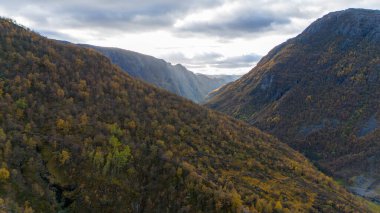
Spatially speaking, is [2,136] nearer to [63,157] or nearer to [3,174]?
[3,174]

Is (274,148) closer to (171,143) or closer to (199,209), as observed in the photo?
(171,143)

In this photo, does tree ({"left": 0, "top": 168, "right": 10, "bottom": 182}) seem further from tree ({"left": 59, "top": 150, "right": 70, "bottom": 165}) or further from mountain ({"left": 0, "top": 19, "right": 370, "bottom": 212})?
tree ({"left": 59, "top": 150, "right": 70, "bottom": 165})

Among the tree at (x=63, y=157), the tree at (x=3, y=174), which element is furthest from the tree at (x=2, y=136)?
the tree at (x=63, y=157)

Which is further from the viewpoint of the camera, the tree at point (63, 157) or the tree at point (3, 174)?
the tree at point (63, 157)

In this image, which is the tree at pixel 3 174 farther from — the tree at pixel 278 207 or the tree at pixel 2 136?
the tree at pixel 278 207

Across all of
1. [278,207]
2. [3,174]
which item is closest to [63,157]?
[3,174]

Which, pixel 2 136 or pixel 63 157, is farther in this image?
pixel 63 157

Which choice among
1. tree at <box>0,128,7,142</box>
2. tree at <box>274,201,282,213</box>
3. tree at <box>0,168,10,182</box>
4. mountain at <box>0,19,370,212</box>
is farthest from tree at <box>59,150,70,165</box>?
tree at <box>274,201,282,213</box>

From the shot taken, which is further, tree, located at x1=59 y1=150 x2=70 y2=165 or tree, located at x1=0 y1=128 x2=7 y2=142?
tree, located at x1=59 y1=150 x2=70 y2=165

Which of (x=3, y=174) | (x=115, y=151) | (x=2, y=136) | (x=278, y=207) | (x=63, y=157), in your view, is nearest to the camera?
→ (x=3, y=174)

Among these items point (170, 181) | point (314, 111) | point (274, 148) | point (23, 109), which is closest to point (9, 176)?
point (23, 109)
